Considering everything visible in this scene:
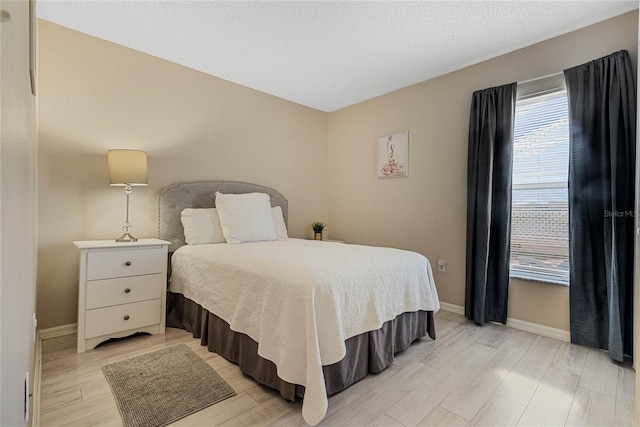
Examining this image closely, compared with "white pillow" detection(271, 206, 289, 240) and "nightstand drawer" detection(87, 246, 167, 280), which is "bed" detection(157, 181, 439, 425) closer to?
"nightstand drawer" detection(87, 246, 167, 280)

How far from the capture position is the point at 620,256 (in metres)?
2.08

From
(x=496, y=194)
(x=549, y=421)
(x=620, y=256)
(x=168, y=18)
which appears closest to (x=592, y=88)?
(x=496, y=194)

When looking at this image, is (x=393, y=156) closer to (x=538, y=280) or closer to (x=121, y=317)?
(x=538, y=280)

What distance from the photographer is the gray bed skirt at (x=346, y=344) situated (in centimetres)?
166

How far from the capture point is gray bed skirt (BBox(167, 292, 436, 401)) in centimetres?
166

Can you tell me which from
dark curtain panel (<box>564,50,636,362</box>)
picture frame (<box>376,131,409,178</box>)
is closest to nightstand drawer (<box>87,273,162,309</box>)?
picture frame (<box>376,131,409,178</box>)

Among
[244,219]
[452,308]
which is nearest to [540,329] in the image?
[452,308]

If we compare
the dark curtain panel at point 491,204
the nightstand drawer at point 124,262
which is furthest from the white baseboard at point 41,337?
the dark curtain panel at point 491,204

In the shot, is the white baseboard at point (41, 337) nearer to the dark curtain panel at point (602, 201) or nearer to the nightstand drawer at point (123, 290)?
the nightstand drawer at point (123, 290)

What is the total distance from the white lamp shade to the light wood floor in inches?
48.7

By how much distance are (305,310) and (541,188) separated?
2.36 meters

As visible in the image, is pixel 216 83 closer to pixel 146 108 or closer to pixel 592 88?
pixel 146 108

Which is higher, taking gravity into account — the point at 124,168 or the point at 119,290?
the point at 124,168

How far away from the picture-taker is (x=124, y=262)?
2.26m
